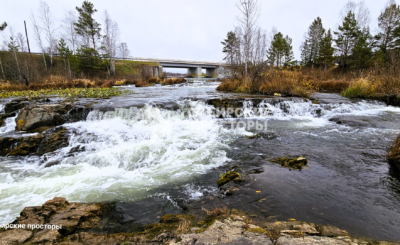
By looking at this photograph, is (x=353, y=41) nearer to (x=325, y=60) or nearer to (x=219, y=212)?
(x=325, y=60)

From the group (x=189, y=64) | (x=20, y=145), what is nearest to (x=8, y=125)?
(x=20, y=145)

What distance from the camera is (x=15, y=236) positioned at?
1.87m

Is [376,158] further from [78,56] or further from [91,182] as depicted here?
[78,56]

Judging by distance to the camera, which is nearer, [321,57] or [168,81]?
[168,81]

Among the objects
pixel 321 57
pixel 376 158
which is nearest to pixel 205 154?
pixel 376 158

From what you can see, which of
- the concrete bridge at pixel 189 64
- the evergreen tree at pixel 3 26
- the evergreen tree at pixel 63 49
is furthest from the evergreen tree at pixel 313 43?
the evergreen tree at pixel 3 26

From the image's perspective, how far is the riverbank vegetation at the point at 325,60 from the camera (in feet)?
36.2

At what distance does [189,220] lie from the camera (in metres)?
2.29

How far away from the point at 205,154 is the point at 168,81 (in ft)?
66.1

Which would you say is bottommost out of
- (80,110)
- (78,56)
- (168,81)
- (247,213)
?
A: (247,213)

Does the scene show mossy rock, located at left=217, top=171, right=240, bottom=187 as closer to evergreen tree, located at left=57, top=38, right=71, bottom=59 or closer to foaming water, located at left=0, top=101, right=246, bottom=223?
foaming water, located at left=0, top=101, right=246, bottom=223

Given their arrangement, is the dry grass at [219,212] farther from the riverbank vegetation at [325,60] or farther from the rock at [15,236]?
the riverbank vegetation at [325,60]

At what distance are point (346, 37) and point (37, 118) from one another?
143 ft

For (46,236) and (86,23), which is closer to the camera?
(46,236)
